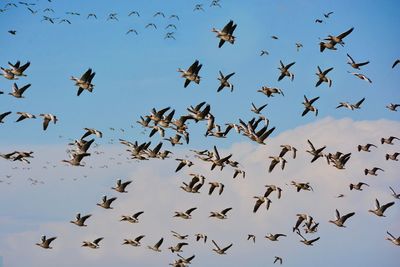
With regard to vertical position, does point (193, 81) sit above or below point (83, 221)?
above

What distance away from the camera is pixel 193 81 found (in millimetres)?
67312

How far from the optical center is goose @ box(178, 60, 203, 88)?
66938mm

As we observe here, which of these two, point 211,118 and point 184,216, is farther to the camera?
point 184,216

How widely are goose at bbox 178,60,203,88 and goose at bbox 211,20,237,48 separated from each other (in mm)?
2950

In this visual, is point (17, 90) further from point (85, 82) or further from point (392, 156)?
point (392, 156)

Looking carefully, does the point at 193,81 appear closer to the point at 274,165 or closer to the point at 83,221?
the point at 274,165

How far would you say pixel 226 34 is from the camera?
65500 millimetres

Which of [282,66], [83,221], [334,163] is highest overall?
[282,66]

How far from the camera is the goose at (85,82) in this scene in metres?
64.8

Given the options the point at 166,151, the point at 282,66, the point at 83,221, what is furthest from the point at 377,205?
the point at 83,221

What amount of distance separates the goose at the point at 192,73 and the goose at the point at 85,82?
7591 millimetres

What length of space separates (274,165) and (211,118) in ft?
22.5

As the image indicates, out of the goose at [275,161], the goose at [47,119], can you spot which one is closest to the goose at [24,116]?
the goose at [47,119]

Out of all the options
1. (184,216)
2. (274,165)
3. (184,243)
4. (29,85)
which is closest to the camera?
(29,85)
